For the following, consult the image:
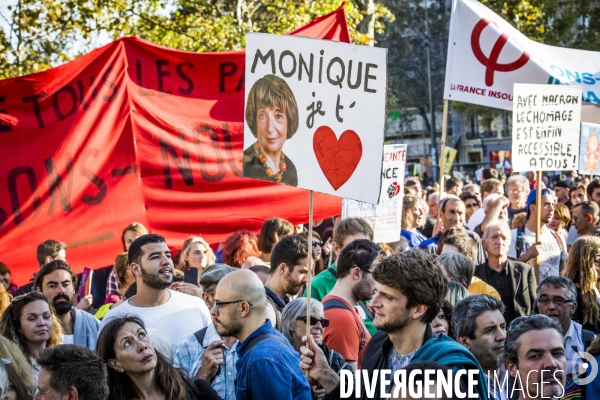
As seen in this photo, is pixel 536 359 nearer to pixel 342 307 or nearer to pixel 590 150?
pixel 342 307

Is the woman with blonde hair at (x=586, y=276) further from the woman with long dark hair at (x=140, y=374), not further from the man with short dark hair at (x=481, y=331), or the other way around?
the woman with long dark hair at (x=140, y=374)

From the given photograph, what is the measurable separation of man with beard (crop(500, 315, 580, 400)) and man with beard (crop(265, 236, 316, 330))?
6.39ft

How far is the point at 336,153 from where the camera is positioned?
516 centimetres

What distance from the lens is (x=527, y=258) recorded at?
856 cm

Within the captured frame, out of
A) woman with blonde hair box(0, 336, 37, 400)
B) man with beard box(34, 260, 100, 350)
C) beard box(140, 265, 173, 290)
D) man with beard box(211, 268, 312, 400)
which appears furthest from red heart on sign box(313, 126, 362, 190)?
man with beard box(34, 260, 100, 350)

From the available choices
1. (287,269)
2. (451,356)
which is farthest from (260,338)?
(287,269)

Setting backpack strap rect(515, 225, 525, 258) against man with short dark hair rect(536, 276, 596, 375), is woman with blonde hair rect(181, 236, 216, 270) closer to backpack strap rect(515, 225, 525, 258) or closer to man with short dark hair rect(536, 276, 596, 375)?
man with short dark hair rect(536, 276, 596, 375)

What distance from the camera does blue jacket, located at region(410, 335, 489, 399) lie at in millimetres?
3750

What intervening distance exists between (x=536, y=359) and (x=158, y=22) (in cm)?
1466

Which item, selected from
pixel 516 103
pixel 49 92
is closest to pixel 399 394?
pixel 49 92

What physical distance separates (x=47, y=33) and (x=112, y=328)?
575 inches

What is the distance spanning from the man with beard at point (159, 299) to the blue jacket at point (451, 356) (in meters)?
2.58

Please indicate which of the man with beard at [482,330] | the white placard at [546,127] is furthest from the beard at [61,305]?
the white placard at [546,127]

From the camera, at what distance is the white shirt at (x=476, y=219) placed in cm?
1120
